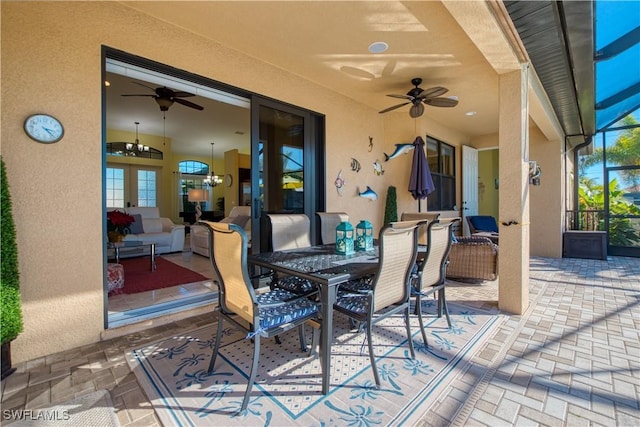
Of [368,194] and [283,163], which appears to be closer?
[283,163]

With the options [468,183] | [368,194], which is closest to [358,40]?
[368,194]

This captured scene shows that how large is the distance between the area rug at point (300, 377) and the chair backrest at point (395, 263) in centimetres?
49

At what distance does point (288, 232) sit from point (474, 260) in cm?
274

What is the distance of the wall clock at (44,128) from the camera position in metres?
2.13

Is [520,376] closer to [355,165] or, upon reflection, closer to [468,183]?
[355,165]

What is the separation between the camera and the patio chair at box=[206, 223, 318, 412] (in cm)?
161

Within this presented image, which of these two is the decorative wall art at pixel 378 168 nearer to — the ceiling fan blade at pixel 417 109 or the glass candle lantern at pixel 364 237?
the ceiling fan blade at pixel 417 109

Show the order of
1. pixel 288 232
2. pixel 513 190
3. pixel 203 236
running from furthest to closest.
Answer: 1. pixel 203 236
2. pixel 513 190
3. pixel 288 232

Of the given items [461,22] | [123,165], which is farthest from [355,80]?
[123,165]

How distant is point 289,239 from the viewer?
9.58 feet

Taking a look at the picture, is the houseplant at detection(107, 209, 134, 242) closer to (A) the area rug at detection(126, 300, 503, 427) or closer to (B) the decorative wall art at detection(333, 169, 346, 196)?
(A) the area rug at detection(126, 300, 503, 427)

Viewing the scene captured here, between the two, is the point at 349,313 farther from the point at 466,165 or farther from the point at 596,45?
the point at 466,165

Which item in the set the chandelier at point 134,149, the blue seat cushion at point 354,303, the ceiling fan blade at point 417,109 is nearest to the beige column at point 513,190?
the ceiling fan blade at point 417,109

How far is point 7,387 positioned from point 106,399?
2.40 feet
